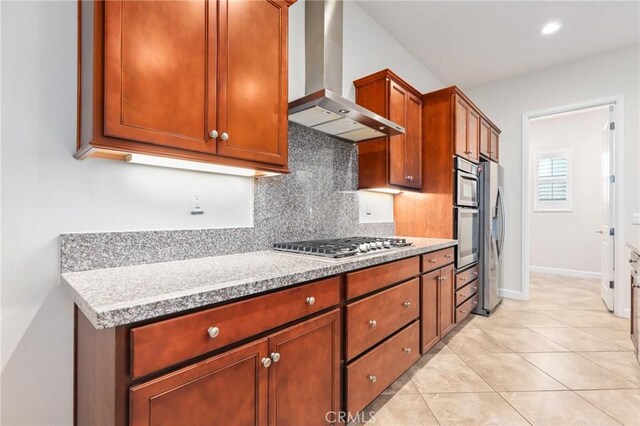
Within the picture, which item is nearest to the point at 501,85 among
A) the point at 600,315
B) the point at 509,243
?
the point at 509,243

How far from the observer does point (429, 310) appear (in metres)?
2.28

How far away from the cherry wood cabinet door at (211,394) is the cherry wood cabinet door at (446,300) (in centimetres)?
180

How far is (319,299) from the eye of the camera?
1.32 metres

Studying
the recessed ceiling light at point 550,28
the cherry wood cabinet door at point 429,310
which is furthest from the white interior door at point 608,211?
the cherry wood cabinet door at point 429,310

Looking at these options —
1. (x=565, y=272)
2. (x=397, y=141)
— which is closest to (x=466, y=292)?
(x=397, y=141)

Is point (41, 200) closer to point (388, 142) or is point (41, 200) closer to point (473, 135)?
point (388, 142)

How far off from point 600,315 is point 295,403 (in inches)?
151

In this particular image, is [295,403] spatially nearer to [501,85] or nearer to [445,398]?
[445,398]

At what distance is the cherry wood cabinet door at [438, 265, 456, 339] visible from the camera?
2.47 m

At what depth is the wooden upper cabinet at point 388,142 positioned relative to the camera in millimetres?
2486

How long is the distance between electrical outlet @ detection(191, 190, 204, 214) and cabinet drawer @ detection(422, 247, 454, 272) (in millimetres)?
1488

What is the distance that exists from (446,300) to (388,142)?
1385 millimetres

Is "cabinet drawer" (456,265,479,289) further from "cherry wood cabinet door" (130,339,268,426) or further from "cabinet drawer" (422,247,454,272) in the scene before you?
"cherry wood cabinet door" (130,339,268,426)

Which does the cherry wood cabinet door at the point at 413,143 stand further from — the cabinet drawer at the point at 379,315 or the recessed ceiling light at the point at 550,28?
the recessed ceiling light at the point at 550,28
